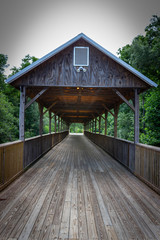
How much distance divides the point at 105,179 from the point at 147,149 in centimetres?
156

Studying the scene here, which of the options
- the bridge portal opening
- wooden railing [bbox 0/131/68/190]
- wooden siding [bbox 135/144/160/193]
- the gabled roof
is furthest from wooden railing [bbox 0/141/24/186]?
the bridge portal opening

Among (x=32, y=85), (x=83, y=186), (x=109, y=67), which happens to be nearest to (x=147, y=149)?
(x=83, y=186)

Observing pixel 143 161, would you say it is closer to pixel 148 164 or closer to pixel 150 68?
pixel 148 164

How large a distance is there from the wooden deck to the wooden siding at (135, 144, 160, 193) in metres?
0.24

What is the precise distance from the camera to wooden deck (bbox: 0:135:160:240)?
2.41m

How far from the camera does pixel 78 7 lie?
112875 millimetres

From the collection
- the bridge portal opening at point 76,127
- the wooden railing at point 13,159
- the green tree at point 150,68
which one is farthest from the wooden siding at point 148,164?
the bridge portal opening at point 76,127

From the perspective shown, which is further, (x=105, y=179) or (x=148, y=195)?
(x=105, y=179)

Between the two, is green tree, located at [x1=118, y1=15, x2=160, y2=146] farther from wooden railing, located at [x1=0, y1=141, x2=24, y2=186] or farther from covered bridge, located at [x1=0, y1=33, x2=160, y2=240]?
wooden railing, located at [x1=0, y1=141, x2=24, y2=186]

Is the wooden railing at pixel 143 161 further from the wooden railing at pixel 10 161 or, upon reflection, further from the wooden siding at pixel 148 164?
the wooden railing at pixel 10 161

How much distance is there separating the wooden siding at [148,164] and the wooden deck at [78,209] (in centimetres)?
24

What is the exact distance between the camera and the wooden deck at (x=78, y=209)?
2406 millimetres

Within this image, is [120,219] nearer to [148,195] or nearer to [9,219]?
[148,195]

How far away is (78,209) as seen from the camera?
309 centimetres
